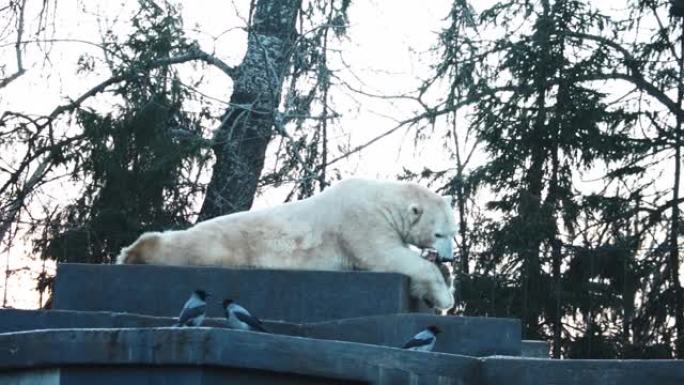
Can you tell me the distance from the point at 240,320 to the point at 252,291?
1262mm

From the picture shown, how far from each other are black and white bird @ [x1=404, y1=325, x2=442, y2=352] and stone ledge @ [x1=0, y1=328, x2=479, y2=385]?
51 cm

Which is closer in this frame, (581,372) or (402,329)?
(581,372)

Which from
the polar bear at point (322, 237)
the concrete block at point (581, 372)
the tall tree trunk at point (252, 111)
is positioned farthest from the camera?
the tall tree trunk at point (252, 111)

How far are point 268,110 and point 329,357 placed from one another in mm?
11405

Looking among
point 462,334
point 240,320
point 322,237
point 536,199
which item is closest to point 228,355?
point 240,320

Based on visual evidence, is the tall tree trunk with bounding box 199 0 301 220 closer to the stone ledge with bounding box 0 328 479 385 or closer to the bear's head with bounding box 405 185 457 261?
the bear's head with bounding box 405 185 457 261

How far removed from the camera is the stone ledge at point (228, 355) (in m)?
8.65

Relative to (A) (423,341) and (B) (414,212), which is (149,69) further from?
(A) (423,341)

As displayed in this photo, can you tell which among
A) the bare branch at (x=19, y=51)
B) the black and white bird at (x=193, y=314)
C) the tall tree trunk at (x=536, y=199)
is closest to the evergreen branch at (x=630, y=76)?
the tall tree trunk at (x=536, y=199)

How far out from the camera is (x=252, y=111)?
19844mm

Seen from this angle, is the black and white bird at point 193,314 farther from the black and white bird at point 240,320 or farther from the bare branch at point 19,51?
the bare branch at point 19,51

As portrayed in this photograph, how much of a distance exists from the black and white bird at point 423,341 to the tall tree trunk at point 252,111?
969 cm

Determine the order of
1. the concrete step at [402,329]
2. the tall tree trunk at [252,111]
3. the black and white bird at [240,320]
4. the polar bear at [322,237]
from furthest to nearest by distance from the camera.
Result: the tall tree trunk at [252,111], the polar bear at [322,237], the concrete step at [402,329], the black and white bird at [240,320]

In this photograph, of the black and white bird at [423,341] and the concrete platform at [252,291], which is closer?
the black and white bird at [423,341]
